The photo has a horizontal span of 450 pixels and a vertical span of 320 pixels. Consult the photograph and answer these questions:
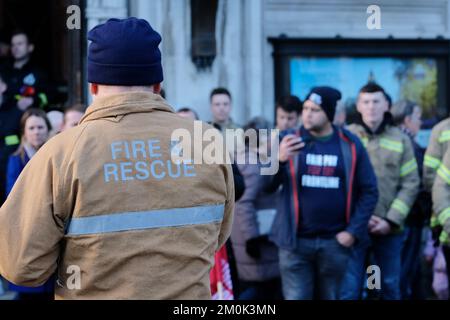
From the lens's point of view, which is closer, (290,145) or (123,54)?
(123,54)

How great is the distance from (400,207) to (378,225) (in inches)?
8.7

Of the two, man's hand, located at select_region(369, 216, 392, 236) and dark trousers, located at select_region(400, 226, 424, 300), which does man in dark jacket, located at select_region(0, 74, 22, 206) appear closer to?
man's hand, located at select_region(369, 216, 392, 236)

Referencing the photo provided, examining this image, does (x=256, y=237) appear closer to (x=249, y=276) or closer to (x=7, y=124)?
(x=249, y=276)

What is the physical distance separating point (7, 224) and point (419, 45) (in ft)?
23.5

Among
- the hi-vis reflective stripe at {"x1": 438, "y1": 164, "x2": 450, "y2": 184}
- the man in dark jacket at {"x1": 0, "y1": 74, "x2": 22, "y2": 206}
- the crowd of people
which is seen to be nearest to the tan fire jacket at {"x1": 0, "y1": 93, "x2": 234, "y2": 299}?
the crowd of people

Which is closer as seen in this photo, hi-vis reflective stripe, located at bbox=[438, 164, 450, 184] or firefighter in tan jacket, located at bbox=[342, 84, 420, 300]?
hi-vis reflective stripe, located at bbox=[438, 164, 450, 184]

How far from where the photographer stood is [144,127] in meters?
2.87

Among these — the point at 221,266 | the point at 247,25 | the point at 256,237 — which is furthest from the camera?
the point at 247,25

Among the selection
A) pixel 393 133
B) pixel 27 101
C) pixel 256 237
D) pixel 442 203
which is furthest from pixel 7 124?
pixel 442 203

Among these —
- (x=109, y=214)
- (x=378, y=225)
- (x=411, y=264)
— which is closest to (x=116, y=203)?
(x=109, y=214)

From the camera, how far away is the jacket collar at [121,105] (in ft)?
9.39

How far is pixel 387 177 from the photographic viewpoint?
6867 mm

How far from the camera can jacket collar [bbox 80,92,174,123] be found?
286 cm

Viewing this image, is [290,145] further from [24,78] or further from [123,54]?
[24,78]
